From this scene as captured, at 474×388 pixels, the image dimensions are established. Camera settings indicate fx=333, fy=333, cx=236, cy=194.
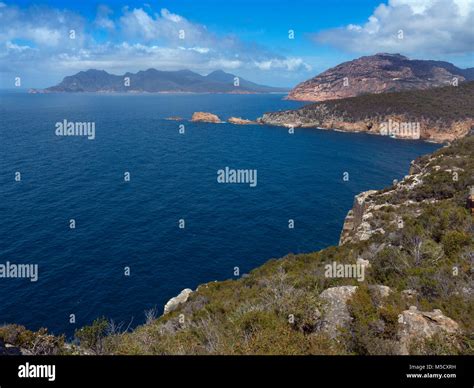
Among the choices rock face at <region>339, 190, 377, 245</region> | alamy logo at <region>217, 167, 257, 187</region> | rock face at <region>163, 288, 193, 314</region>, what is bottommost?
rock face at <region>163, 288, 193, 314</region>

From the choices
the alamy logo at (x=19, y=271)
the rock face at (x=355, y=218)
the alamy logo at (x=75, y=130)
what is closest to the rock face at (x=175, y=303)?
the alamy logo at (x=19, y=271)
